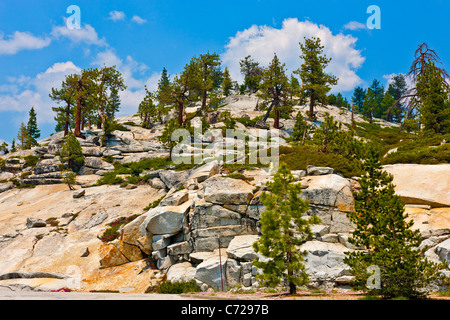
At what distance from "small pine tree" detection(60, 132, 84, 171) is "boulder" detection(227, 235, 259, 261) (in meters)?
35.6

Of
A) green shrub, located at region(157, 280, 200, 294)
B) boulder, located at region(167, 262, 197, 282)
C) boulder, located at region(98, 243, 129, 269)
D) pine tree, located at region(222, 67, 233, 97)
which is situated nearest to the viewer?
green shrub, located at region(157, 280, 200, 294)

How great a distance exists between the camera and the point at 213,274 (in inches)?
698

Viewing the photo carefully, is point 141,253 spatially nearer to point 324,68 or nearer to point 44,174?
point 44,174

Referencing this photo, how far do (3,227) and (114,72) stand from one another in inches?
1724

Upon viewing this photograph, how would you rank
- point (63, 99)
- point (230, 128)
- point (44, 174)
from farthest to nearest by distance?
point (63, 99) < point (230, 128) < point (44, 174)

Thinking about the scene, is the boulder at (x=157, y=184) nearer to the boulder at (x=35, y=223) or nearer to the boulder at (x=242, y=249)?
the boulder at (x=35, y=223)

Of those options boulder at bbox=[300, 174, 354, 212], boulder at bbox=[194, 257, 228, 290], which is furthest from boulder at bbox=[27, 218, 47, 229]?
boulder at bbox=[300, 174, 354, 212]

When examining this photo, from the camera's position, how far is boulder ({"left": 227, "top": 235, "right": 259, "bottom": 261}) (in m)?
17.8

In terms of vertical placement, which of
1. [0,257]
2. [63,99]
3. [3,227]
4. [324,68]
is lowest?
[0,257]

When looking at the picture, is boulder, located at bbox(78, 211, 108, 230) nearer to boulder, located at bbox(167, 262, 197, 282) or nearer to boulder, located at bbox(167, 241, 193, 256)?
boulder, located at bbox(167, 241, 193, 256)

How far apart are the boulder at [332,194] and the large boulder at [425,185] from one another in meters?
3.53

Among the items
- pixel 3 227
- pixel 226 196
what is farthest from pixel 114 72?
pixel 226 196

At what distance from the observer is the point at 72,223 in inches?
1117

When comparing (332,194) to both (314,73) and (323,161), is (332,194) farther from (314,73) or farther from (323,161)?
(314,73)
